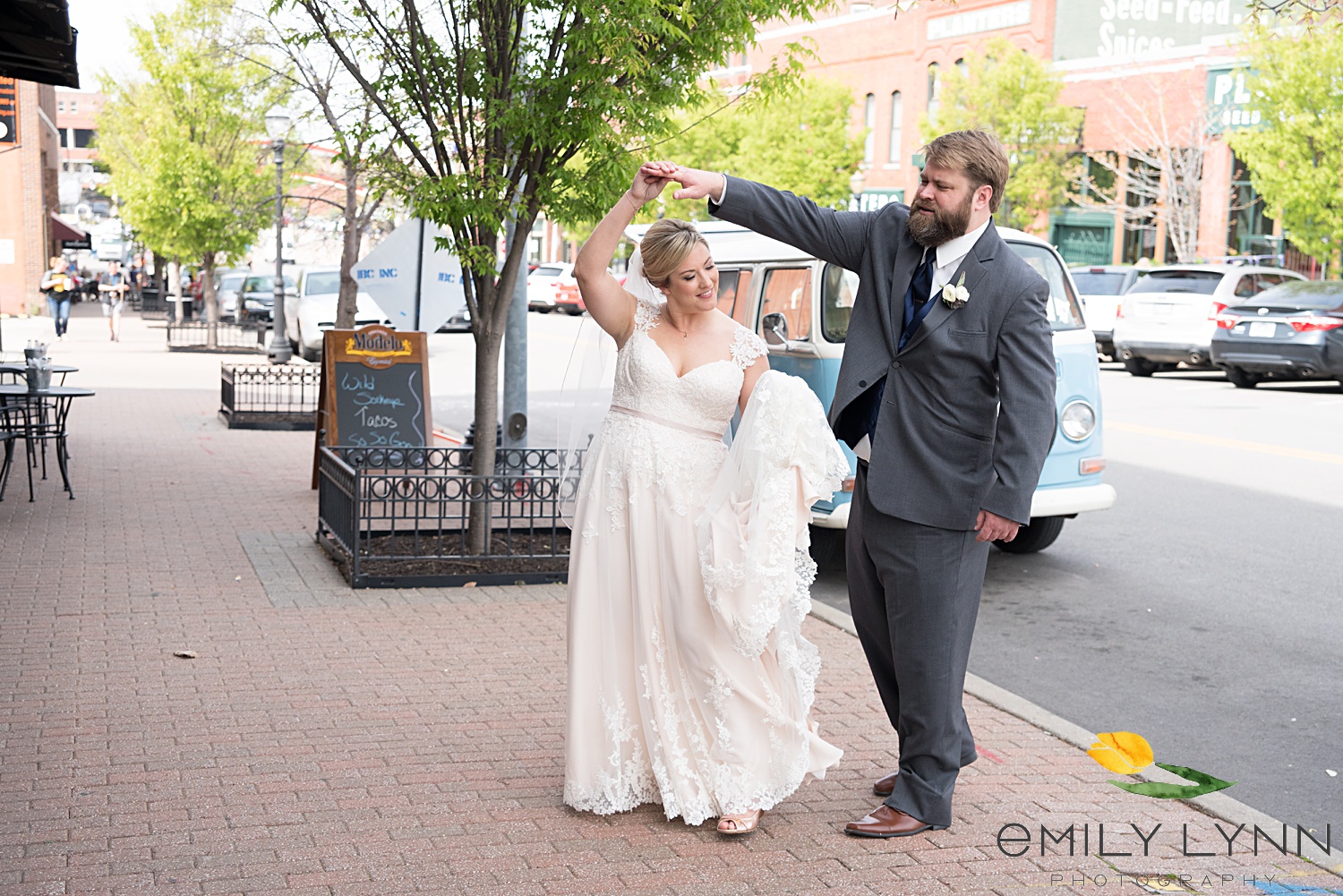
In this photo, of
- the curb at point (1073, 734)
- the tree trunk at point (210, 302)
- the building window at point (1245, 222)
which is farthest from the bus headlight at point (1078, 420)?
the building window at point (1245, 222)

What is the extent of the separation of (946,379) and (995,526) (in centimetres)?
49

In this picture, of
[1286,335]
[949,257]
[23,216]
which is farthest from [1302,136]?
[23,216]

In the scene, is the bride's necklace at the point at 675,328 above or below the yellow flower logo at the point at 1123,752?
above

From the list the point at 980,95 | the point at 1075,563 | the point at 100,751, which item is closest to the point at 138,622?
the point at 100,751

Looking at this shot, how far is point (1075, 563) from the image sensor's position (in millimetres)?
9211

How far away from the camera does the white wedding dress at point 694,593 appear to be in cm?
432

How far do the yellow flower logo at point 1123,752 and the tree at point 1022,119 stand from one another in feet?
119

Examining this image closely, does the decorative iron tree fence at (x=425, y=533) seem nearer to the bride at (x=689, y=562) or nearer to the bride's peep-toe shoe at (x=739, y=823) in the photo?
the bride at (x=689, y=562)

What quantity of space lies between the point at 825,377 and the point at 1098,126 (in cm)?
3727

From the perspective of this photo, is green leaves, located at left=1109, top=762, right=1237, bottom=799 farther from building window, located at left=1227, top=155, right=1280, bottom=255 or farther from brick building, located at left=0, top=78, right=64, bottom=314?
brick building, located at left=0, top=78, right=64, bottom=314

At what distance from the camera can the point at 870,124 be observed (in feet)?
170

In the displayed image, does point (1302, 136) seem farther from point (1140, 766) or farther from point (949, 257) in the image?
point (949, 257)

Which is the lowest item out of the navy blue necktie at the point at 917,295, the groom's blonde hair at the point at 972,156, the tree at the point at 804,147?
the navy blue necktie at the point at 917,295

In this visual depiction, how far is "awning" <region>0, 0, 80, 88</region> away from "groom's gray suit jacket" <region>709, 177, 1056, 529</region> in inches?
191
